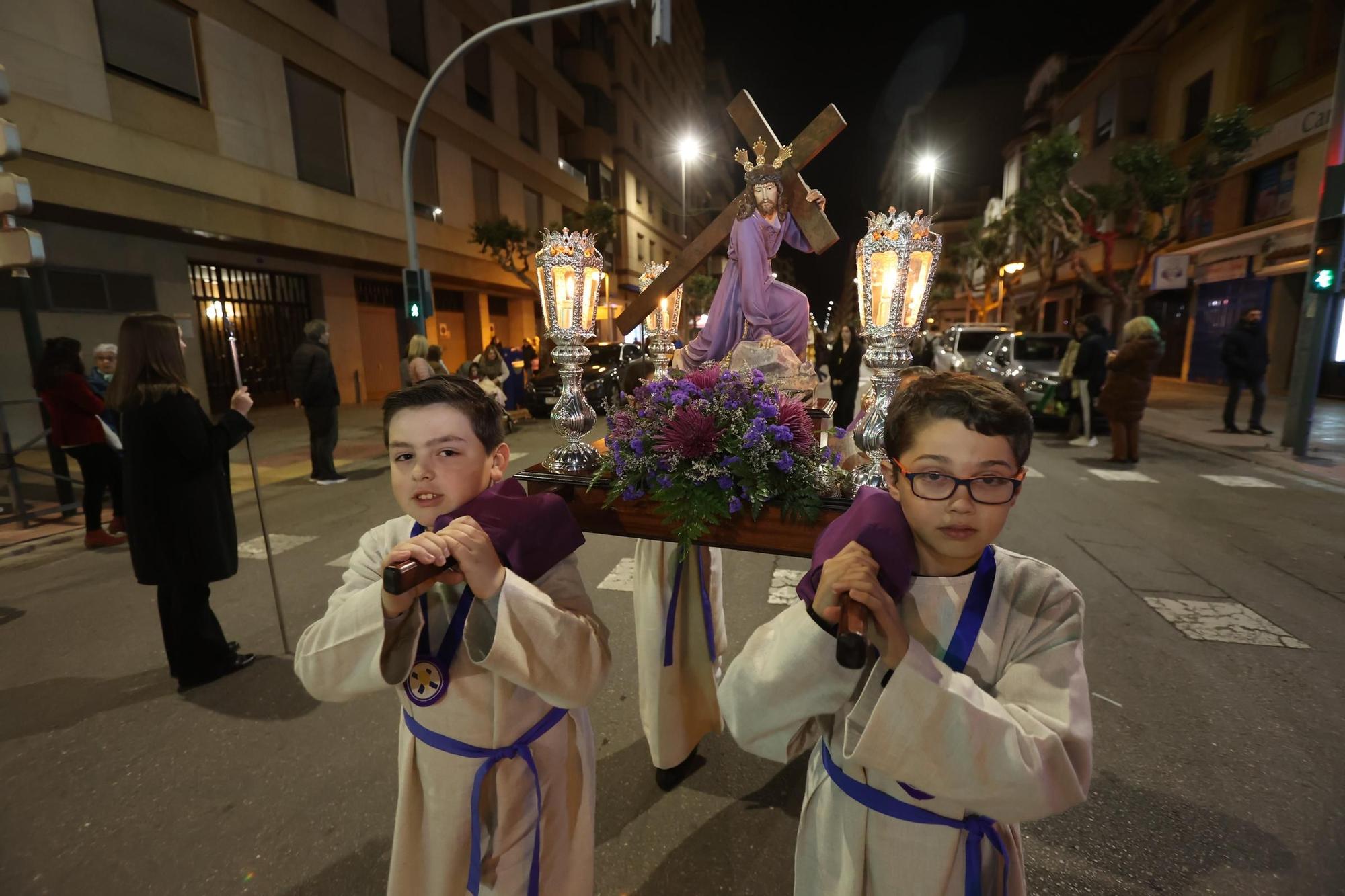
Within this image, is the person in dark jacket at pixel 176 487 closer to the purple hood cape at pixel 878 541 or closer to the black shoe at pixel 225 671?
the black shoe at pixel 225 671

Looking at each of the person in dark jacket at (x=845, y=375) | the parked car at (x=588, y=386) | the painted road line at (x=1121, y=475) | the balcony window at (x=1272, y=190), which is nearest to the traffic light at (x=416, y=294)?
the parked car at (x=588, y=386)

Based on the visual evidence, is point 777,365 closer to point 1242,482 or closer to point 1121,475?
point 1121,475

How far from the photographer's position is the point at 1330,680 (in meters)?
3.27

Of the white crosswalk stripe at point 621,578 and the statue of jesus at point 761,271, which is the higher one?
the statue of jesus at point 761,271

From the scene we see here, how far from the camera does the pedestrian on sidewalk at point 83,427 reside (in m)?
5.68

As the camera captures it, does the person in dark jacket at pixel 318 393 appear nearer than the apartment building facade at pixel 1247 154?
Yes

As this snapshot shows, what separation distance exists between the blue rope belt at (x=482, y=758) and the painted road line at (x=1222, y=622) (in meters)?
4.12

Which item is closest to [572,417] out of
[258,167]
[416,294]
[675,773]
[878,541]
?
[675,773]

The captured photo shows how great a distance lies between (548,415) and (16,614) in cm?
991

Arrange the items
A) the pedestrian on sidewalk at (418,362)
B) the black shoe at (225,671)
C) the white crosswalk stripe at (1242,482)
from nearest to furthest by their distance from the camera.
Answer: the black shoe at (225,671) → the white crosswalk stripe at (1242,482) → the pedestrian on sidewalk at (418,362)

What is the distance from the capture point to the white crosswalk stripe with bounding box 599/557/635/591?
473cm

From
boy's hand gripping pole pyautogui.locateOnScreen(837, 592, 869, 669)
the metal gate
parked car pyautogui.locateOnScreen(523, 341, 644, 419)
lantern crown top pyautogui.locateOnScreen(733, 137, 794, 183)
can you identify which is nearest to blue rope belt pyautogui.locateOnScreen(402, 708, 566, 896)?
boy's hand gripping pole pyautogui.locateOnScreen(837, 592, 869, 669)

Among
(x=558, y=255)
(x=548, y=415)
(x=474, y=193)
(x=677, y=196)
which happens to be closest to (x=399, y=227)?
(x=474, y=193)

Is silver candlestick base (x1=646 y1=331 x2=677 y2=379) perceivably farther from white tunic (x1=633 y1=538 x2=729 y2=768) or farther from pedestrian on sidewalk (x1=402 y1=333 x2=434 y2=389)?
pedestrian on sidewalk (x1=402 y1=333 x2=434 y2=389)
